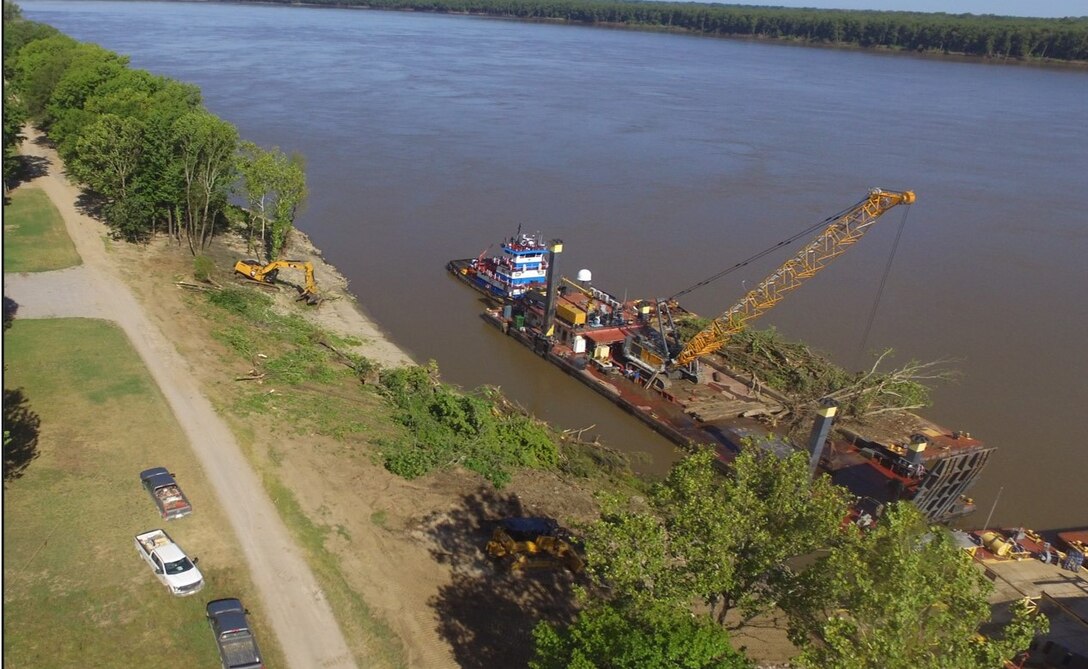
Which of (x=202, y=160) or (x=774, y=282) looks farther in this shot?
(x=202, y=160)

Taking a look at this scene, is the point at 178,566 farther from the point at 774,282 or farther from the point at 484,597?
the point at 774,282

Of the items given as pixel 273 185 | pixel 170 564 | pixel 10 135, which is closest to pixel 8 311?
pixel 273 185

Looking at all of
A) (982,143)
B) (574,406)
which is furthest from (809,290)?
(982,143)

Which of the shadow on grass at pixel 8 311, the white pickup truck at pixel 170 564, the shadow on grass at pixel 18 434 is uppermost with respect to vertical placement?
the shadow on grass at pixel 8 311

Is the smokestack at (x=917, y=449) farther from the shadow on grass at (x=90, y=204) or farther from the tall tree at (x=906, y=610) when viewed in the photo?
the shadow on grass at (x=90, y=204)

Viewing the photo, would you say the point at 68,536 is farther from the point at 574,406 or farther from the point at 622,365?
the point at 622,365

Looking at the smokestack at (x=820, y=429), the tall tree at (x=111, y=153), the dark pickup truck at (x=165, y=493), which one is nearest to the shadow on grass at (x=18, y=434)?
the dark pickup truck at (x=165, y=493)
